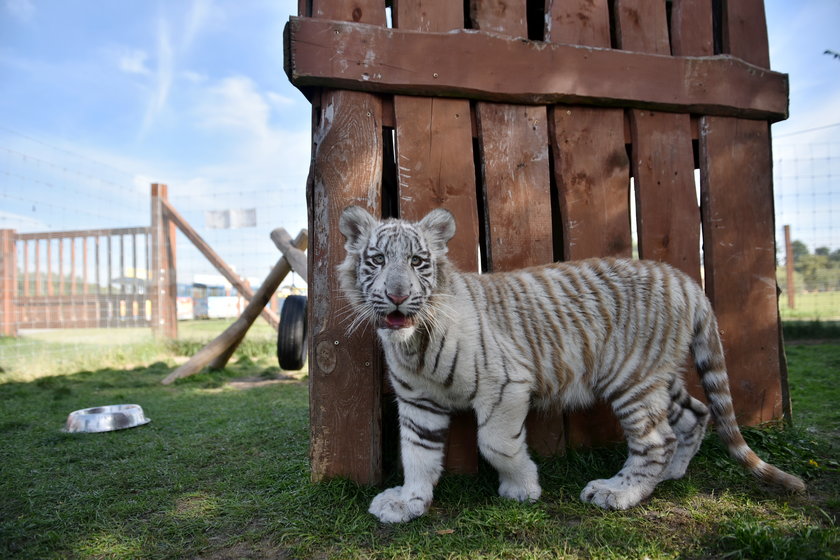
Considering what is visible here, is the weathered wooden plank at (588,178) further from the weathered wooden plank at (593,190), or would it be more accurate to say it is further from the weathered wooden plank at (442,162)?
the weathered wooden plank at (442,162)

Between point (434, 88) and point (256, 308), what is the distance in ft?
15.3

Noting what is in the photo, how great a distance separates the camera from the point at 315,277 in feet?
9.42

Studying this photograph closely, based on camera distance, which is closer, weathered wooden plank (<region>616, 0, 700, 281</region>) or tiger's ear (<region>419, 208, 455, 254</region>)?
tiger's ear (<region>419, 208, 455, 254</region>)

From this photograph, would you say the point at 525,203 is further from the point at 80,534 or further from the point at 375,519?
the point at 80,534

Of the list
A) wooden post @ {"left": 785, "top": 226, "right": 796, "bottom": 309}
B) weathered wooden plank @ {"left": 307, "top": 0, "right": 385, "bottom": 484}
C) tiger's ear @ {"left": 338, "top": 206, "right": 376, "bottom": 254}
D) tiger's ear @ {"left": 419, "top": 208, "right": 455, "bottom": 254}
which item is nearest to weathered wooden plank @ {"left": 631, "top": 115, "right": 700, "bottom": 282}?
tiger's ear @ {"left": 419, "top": 208, "right": 455, "bottom": 254}

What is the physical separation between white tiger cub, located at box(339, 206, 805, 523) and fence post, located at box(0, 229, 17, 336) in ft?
30.1

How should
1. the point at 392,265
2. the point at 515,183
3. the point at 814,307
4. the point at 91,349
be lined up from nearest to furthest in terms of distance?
the point at 392,265
the point at 515,183
the point at 91,349
the point at 814,307

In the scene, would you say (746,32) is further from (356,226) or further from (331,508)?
(331,508)

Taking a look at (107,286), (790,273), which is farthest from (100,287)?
(790,273)

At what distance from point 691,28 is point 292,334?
496 centimetres

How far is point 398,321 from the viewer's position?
2391 mm

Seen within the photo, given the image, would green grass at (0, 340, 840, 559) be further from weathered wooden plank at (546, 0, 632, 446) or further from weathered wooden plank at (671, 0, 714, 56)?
weathered wooden plank at (671, 0, 714, 56)

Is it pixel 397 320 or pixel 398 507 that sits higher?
pixel 397 320

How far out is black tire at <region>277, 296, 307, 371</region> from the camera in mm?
6164
